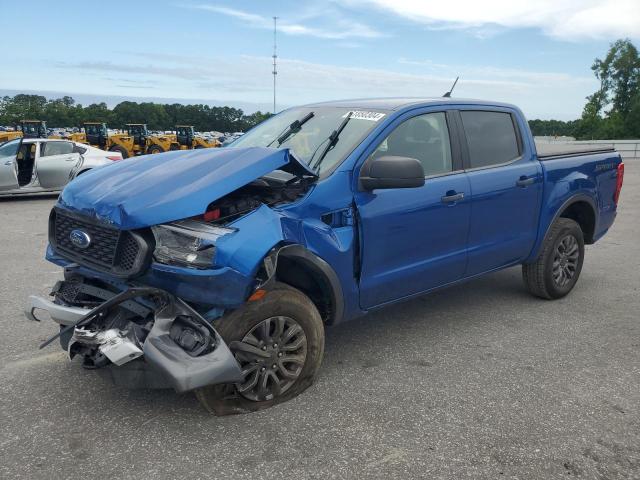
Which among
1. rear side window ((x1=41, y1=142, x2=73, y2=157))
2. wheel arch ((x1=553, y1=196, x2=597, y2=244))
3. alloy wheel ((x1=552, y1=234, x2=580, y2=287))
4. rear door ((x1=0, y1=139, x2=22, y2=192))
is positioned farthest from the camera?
rear side window ((x1=41, y1=142, x2=73, y2=157))

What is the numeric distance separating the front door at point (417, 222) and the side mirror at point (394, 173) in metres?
0.14

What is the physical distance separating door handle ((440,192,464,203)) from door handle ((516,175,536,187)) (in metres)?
0.77

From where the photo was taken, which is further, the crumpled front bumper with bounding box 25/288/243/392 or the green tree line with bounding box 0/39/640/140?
the green tree line with bounding box 0/39/640/140

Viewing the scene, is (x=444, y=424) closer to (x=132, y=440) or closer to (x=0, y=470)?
(x=132, y=440)

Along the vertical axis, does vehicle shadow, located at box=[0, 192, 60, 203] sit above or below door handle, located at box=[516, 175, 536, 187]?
below

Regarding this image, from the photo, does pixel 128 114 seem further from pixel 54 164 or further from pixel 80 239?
pixel 80 239

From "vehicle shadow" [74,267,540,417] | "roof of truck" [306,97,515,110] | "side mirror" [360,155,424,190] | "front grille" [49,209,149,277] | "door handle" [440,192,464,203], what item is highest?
"roof of truck" [306,97,515,110]

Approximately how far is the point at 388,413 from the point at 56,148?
11927 millimetres

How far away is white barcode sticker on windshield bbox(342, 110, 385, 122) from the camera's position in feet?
12.5

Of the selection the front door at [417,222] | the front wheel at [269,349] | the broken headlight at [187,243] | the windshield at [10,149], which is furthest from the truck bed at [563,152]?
the windshield at [10,149]

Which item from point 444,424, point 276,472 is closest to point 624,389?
point 444,424

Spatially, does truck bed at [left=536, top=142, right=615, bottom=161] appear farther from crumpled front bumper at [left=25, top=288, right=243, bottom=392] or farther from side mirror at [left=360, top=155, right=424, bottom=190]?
crumpled front bumper at [left=25, top=288, right=243, bottom=392]

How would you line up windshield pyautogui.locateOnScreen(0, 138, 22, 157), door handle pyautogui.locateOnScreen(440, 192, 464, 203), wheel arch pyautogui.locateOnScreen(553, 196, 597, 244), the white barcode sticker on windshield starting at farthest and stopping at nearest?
windshield pyautogui.locateOnScreen(0, 138, 22, 157)
wheel arch pyautogui.locateOnScreen(553, 196, 597, 244)
door handle pyautogui.locateOnScreen(440, 192, 464, 203)
the white barcode sticker on windshield

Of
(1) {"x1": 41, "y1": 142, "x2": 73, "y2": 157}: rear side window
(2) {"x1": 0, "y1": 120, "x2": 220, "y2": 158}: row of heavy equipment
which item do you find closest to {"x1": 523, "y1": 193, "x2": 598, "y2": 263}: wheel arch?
(1) {"x1": 41, "y1": 142, "x2": 73, "y2": 157}: rear side window
